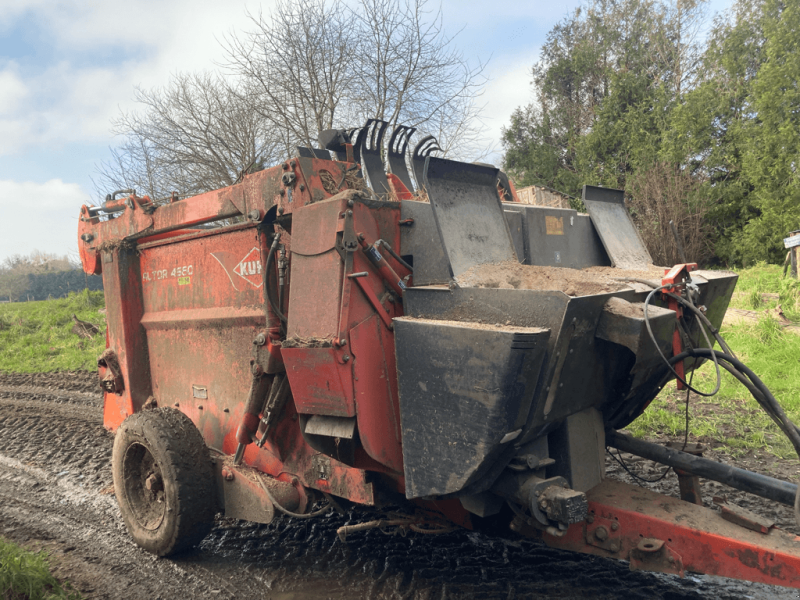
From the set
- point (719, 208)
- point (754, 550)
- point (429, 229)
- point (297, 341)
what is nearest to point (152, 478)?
point (297, 341)

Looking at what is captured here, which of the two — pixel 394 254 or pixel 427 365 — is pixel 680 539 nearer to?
pixel 427 365

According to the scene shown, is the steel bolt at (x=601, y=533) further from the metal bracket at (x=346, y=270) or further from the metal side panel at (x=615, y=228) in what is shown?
the metal side panel at (x=615, y=228)

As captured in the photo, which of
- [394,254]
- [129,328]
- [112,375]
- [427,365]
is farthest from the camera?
[112,375]

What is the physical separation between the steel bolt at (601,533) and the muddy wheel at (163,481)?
7.17ft

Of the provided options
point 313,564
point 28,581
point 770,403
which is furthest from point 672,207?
point 28,581

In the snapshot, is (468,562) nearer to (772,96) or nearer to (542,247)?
(542,247)

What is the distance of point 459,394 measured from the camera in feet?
8.32

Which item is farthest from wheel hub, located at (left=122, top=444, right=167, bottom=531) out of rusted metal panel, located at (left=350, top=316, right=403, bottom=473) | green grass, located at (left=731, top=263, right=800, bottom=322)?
green grass, located at (left=731, top=263, right=800, bottom=322)

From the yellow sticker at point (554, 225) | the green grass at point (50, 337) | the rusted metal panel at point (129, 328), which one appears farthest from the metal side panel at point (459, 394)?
the green grass at point (50, 337)

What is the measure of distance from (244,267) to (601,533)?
2450 millimetres

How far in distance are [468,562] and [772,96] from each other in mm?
15309

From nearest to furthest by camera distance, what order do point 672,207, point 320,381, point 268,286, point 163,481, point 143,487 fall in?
point 320,381 < point 268,286 < point 163,481 < point 143,487 < point 672,207

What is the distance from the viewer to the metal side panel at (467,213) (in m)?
2.84

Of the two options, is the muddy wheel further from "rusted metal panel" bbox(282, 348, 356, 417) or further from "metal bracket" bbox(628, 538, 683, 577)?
"metal bracket" bbox(628, 538, 683, 577)
